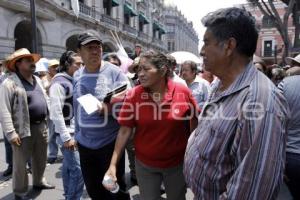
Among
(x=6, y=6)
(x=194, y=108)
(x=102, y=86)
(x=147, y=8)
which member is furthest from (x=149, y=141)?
(x=147, y=8)

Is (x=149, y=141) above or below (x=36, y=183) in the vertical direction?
above

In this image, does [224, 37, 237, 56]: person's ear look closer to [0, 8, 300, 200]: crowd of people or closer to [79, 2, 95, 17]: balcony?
[0, 8, 300, 200]: crowd of people

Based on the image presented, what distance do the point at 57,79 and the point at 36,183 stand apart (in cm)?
172

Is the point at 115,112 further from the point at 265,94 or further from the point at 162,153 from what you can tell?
the point at 265,94

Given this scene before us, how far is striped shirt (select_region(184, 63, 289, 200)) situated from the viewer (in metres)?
1.46

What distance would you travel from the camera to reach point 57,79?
402 centimetres

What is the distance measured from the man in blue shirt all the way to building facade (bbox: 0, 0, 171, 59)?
6.11m

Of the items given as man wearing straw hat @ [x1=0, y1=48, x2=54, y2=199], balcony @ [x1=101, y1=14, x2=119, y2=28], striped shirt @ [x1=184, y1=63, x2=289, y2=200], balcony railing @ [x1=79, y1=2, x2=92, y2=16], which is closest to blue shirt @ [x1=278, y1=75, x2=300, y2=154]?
striped shirt @ [x1=184, y1=63, x2=289, y2=200]

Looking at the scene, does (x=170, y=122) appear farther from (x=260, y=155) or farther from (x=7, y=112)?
(x=7, y=112)

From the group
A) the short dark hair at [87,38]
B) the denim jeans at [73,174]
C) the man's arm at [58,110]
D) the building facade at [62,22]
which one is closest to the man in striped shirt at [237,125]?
the short dark hair at [87,38]

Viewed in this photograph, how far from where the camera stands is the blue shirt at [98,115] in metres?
3.19

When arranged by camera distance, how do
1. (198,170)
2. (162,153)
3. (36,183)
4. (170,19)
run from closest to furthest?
1. (198,170)
2. (162,153)
3. (36,183)
4. (170,19)

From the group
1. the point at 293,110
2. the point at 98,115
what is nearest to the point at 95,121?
the point at 98,115

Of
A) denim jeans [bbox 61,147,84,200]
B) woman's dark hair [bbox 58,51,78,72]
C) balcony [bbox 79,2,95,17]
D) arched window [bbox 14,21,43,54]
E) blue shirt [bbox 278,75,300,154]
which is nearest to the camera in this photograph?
blue shirt [bbox 278,75,300,154]
